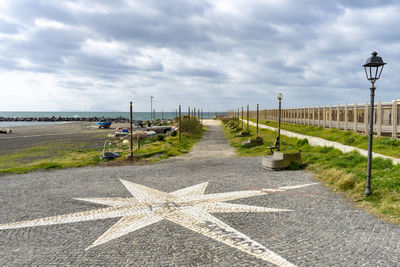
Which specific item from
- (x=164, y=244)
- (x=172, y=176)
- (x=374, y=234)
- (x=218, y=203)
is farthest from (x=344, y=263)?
(x=172, y=176)

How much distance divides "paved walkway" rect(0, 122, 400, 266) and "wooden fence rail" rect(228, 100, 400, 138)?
31.0 ft

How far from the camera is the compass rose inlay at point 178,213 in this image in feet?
17.5

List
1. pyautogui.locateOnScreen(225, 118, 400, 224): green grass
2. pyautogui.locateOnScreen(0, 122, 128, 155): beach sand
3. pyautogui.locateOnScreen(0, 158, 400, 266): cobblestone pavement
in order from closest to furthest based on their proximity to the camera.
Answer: pyautogui.locateOnScreen(0, 158, 400, 266): cobblestone pavement, pyautogui.locateOnScreen(225, 118, 400, 224): green grass, pyautogui.locateOnScreen(0, 122, 128, 155): beach sand

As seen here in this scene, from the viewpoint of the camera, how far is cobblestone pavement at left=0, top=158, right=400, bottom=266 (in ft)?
15.5

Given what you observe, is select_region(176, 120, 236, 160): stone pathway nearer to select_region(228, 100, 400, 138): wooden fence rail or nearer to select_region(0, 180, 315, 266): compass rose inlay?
select_region(0, 180, 315, 266): compass rose inlay

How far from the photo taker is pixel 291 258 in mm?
4645

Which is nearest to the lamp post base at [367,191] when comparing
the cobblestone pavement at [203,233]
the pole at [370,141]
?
the pole at [370,141]

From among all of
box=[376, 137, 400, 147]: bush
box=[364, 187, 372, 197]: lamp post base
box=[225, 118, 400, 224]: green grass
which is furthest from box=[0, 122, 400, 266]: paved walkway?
box=[376, 137, 400, 147]: bush

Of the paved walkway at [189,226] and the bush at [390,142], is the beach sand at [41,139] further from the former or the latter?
the bush at [390,142]

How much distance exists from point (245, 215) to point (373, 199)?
12.1ft

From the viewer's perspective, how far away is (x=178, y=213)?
6785 millimetres

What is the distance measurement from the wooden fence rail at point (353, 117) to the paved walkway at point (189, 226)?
31.0ft

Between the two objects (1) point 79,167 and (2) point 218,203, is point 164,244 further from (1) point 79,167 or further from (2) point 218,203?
(1) point 79,167

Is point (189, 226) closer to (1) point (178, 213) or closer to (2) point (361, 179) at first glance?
(1) point (178, 213)
